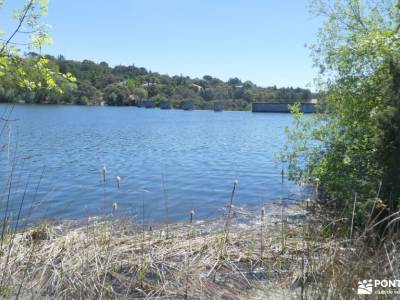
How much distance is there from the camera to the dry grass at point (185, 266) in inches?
180

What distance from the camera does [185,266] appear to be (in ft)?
23.7

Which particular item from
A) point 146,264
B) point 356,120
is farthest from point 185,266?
point 356,120

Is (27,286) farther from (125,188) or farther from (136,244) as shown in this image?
(125,188)

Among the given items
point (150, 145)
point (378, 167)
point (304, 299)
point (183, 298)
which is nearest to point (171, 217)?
point (378, 167)

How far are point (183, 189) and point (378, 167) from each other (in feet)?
40.3

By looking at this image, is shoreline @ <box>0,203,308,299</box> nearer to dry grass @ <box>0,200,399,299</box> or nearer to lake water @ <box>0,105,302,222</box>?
dry grass @ <box>0,200,399,299</box>

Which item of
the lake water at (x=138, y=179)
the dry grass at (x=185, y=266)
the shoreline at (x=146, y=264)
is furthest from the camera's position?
the lake water at (x=138, y=179)

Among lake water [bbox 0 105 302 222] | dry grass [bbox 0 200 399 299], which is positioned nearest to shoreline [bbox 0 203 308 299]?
dry grass [bbox 0 200 399 299]

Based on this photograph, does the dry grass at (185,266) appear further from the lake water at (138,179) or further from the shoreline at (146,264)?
the lake water at (138,179)

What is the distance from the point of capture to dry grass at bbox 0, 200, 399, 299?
458 cm

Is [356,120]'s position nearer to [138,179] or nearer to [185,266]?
[185,266]

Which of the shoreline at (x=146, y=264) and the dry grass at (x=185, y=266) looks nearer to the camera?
Answer: the dry grass at (x=185, y=266)

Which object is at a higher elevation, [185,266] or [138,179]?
[185,266]

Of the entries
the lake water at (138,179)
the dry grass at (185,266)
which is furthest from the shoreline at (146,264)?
the lake water at (138,179)
